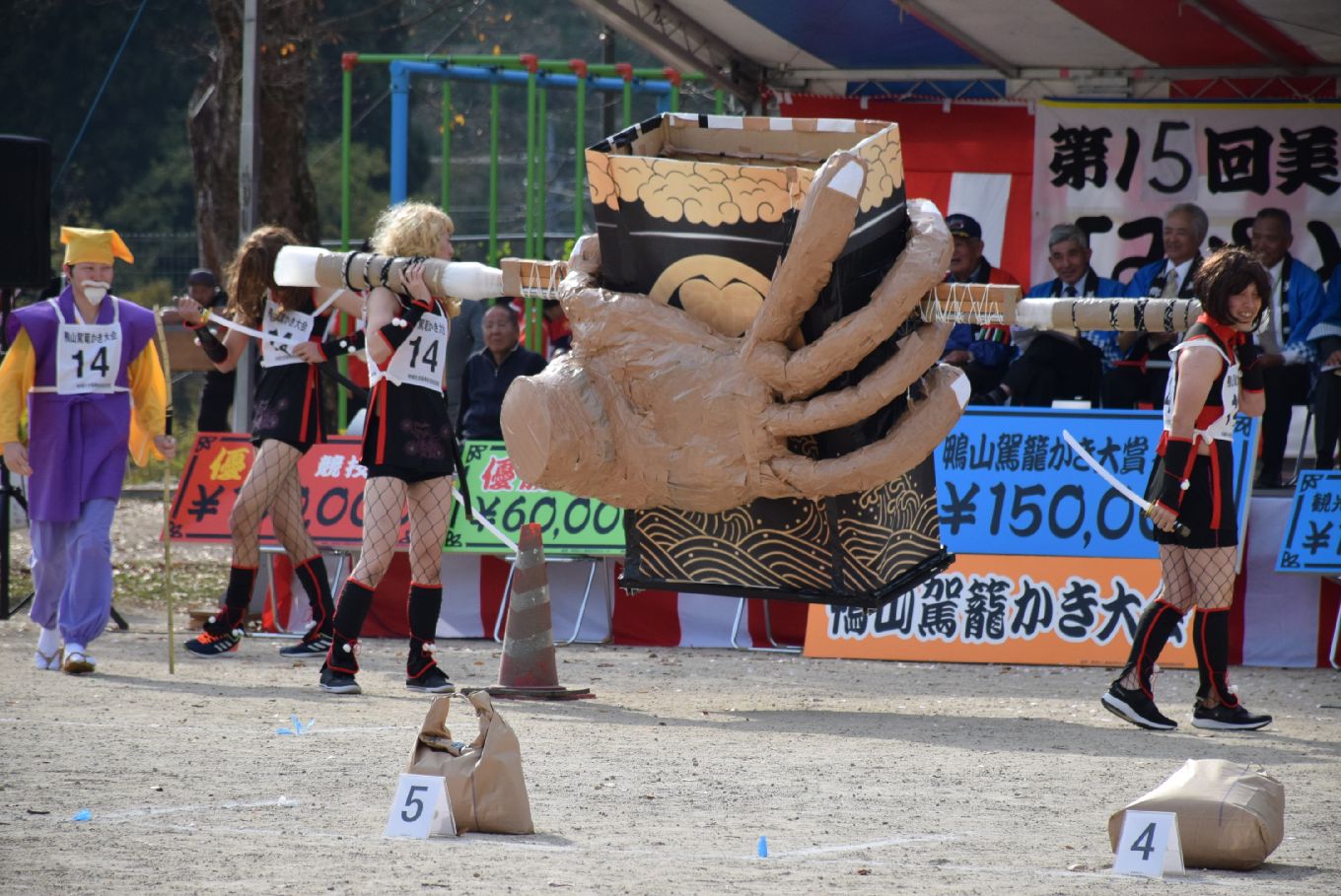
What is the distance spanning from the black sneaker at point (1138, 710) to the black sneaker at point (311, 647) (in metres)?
4.18

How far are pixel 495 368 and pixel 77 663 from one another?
129 inches

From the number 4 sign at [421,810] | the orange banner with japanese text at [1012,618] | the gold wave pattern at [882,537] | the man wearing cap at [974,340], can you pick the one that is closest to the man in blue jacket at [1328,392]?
the man wearing cap at [974,340]

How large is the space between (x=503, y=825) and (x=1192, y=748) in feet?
10.1

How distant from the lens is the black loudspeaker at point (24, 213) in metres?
10.2

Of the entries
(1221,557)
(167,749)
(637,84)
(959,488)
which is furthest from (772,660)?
(637,84)

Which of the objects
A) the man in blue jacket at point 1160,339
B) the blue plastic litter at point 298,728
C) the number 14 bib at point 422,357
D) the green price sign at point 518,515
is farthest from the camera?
the man in blue jacket at point 1160,339

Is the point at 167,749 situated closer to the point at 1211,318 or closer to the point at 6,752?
the point at 6,752

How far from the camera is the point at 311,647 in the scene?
30.4 ft

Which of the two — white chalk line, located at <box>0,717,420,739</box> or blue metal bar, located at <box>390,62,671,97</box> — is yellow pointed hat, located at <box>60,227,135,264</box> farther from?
blue metal bar, located at <box>390,62,671,97</box>

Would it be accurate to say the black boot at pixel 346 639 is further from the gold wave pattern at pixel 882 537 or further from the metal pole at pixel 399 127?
the metal pole at pixel 399 127

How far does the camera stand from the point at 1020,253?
12195 mm

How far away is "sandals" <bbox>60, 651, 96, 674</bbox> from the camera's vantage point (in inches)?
331

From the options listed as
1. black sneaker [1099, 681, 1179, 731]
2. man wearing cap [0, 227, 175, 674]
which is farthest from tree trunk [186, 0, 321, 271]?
black sneaker [1099, 681, 1179, 731]

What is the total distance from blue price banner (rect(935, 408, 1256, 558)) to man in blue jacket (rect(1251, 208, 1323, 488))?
5.05 ft
